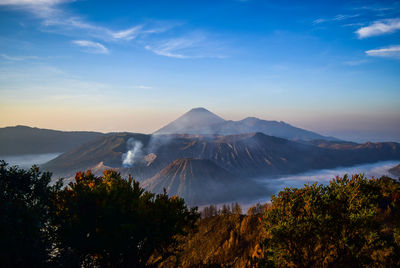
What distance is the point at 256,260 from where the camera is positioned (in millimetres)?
18016

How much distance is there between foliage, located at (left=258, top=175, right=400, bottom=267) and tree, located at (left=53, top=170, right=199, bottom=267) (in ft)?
23.2

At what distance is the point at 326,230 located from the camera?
17.2 m

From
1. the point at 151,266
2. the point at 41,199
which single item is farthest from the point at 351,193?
the point at 41,199

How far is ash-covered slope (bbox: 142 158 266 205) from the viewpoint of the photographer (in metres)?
171

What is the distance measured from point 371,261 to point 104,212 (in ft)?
61.1

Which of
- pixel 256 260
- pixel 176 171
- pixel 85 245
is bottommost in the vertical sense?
pixel 176 171

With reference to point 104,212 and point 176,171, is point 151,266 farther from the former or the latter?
point 176,171

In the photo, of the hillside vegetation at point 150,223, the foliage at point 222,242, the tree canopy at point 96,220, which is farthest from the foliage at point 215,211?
the tree canopy at point 96,220

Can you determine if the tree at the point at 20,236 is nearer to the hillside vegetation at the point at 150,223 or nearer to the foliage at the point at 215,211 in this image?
the hillside vegetation at the point at 150,223

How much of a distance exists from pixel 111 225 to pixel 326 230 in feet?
47.9

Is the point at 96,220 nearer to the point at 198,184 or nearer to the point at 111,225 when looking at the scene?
the point at 111,225

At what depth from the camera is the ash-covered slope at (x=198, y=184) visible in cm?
17075

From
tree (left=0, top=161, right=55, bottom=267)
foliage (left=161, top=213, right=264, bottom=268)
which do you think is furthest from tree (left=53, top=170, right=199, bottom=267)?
foliage (left=161, top=213, right=264, bottom=268)

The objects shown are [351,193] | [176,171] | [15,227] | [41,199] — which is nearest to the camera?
[15,227]
